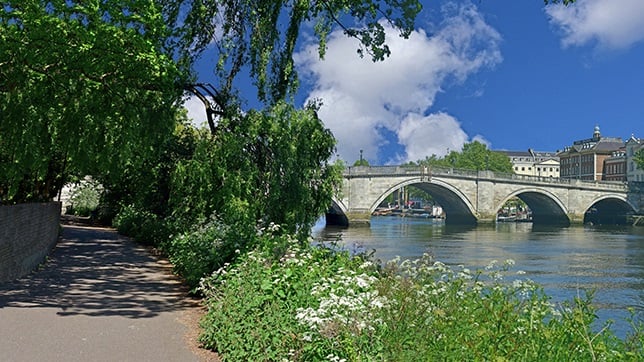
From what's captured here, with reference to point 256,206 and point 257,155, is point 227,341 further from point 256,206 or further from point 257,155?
point 257,155

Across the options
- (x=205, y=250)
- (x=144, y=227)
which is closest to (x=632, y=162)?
(x=144, y=227)

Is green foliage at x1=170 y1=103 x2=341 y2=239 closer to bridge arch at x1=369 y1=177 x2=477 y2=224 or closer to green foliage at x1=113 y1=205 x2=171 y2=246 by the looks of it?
green foliage at x1=113 y1=205 x2=171 y2=246

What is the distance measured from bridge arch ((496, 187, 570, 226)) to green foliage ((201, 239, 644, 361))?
219ft

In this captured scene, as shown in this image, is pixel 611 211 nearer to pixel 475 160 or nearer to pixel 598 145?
pixel 475 160

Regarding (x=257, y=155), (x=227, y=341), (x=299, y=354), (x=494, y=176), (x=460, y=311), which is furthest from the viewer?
(x=494, y=176)

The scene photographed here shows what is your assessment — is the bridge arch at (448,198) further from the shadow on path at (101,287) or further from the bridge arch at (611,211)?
the shadow on path at (101,287)

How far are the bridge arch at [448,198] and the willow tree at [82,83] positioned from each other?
47.2 metres

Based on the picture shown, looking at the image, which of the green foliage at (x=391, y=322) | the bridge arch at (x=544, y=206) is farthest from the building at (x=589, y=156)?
the green foliage at (x=391, y=322)

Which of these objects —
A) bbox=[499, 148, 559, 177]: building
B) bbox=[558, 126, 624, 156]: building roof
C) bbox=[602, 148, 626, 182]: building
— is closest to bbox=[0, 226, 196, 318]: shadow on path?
bbox=[602, 148, 626, 182]: building

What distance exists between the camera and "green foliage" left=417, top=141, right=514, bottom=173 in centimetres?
10375

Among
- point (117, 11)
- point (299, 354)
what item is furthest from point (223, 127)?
point (299, 354)

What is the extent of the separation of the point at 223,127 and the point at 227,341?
7.51 meters

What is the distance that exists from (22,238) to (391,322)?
9.74m

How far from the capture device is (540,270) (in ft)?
76.7
